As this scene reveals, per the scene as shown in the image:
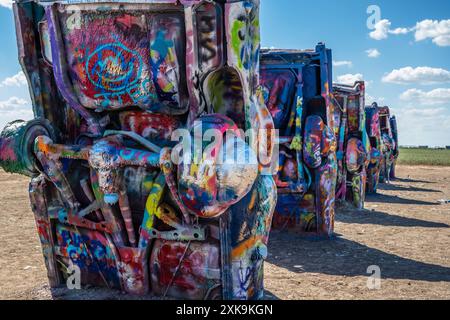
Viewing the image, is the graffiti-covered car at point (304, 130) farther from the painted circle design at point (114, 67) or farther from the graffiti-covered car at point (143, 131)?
the painted circle design at point (114, 67)

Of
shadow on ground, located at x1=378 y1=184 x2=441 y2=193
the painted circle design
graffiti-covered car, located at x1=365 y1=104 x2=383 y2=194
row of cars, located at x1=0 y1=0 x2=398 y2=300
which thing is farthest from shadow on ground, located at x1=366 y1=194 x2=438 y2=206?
the painted circle design

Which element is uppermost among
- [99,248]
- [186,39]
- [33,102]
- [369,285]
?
[186,39]

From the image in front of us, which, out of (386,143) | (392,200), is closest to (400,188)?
(386,143)

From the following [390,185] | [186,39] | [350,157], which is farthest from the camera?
[390,185]

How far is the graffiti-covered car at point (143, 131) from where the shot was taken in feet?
13.0

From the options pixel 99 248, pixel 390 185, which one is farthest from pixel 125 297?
pixel 390 185

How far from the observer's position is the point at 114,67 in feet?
14.1

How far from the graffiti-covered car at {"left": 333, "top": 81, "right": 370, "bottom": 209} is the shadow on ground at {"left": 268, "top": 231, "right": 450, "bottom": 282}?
8.66ft

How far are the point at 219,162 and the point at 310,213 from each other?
14.5 feet

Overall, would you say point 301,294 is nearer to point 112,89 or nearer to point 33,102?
point 112,89

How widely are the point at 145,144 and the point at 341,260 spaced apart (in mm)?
3374

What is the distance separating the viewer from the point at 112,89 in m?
4.34

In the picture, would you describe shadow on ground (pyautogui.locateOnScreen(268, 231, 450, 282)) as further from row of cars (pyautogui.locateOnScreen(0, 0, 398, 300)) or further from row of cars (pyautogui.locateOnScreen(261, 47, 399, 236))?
row of cars (pyautogui.locateOnScreen(0, 0, 398, 300))
